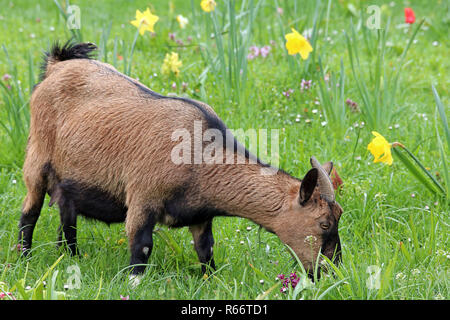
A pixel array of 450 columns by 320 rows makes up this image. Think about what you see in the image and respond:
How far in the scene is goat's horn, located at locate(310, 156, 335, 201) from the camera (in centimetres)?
395

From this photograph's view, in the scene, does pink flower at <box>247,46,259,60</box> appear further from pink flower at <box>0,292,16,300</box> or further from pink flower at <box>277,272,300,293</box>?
pink flower at <box>0,292,16,300</box>

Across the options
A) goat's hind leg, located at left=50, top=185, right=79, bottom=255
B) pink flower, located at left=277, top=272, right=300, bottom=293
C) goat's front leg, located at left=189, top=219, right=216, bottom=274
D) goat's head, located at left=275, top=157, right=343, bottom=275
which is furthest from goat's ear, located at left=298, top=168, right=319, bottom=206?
goat's hind leg, located at left=50, top=185, right=79, bottom=255

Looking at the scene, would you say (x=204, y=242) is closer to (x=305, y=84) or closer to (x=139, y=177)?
(x=139, y=177)

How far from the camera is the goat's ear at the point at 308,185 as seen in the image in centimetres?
386

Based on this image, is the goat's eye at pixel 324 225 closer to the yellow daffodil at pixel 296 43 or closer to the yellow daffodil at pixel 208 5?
the yellow daffodil at pixel 296 43

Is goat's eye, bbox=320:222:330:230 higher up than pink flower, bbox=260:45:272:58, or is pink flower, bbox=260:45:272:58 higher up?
pink flower, bbox=260:45:272:58

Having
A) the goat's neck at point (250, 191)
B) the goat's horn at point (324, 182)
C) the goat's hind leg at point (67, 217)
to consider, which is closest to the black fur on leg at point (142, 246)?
the goat's neck at point (250, 191)

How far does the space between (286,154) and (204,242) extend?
4.70 ft

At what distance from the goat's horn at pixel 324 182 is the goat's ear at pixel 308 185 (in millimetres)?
62

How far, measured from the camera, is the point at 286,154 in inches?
226

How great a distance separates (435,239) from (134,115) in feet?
6.82

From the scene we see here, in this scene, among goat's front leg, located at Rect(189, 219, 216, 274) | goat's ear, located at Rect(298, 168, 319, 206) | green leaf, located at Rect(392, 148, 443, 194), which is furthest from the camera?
green leaf, located at Rect(392, 148, 443, 194)

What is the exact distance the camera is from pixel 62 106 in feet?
15.3

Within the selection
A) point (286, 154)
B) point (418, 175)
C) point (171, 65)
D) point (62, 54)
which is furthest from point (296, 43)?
point (171, 65)
